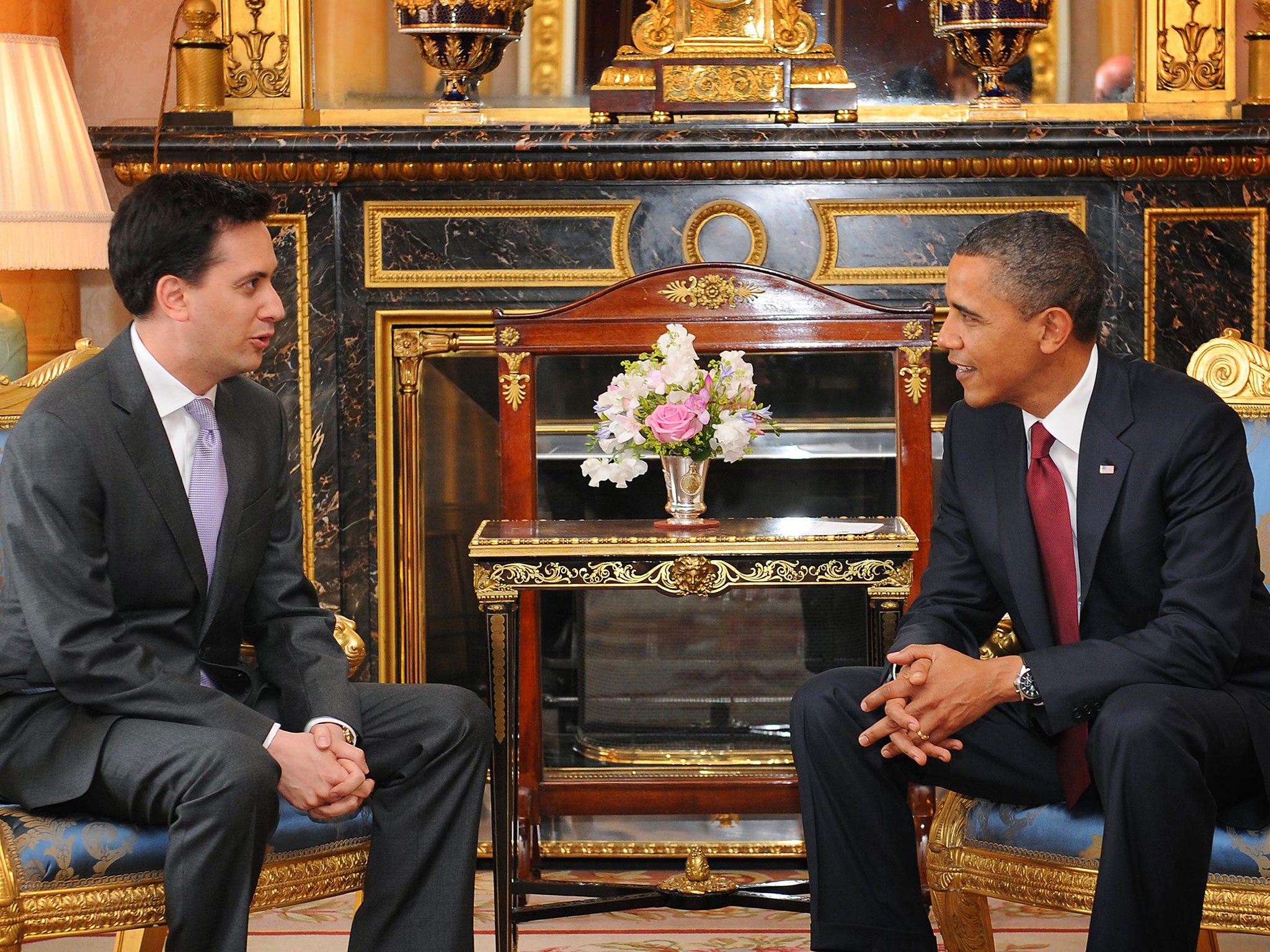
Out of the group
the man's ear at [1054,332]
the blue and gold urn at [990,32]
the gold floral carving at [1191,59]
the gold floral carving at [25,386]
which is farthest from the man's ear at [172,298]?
the gold floral carving at [1191,59]

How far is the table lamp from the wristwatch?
7.02 ft

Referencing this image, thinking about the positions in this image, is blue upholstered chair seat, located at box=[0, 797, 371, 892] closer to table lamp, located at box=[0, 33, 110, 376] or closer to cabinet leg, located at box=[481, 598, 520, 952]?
cabinet leg, located at box=[481, 598, 520, 952]

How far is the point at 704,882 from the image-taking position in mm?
2973

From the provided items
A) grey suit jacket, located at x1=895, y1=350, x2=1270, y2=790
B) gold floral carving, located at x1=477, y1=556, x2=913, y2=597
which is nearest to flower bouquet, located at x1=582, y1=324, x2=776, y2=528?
gold floral carving, located at x1=477, y1=556, x2=913, y2=597

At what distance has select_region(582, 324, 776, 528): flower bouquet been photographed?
286cm

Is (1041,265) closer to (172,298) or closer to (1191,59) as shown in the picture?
(172,298)

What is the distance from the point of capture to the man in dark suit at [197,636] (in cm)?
212

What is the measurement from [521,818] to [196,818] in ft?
4.33

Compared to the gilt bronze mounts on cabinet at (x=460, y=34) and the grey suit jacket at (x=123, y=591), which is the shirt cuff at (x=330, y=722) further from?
the gilt bronze mounts on cabinet at (x=460, y=34)

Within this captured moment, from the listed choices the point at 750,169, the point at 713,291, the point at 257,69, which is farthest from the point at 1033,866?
the point at 257,69

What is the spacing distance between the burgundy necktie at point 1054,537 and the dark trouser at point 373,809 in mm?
955

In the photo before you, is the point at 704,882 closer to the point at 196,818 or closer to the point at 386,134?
the point at 196,818

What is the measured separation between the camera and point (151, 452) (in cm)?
231

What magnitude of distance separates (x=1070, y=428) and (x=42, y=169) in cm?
225
